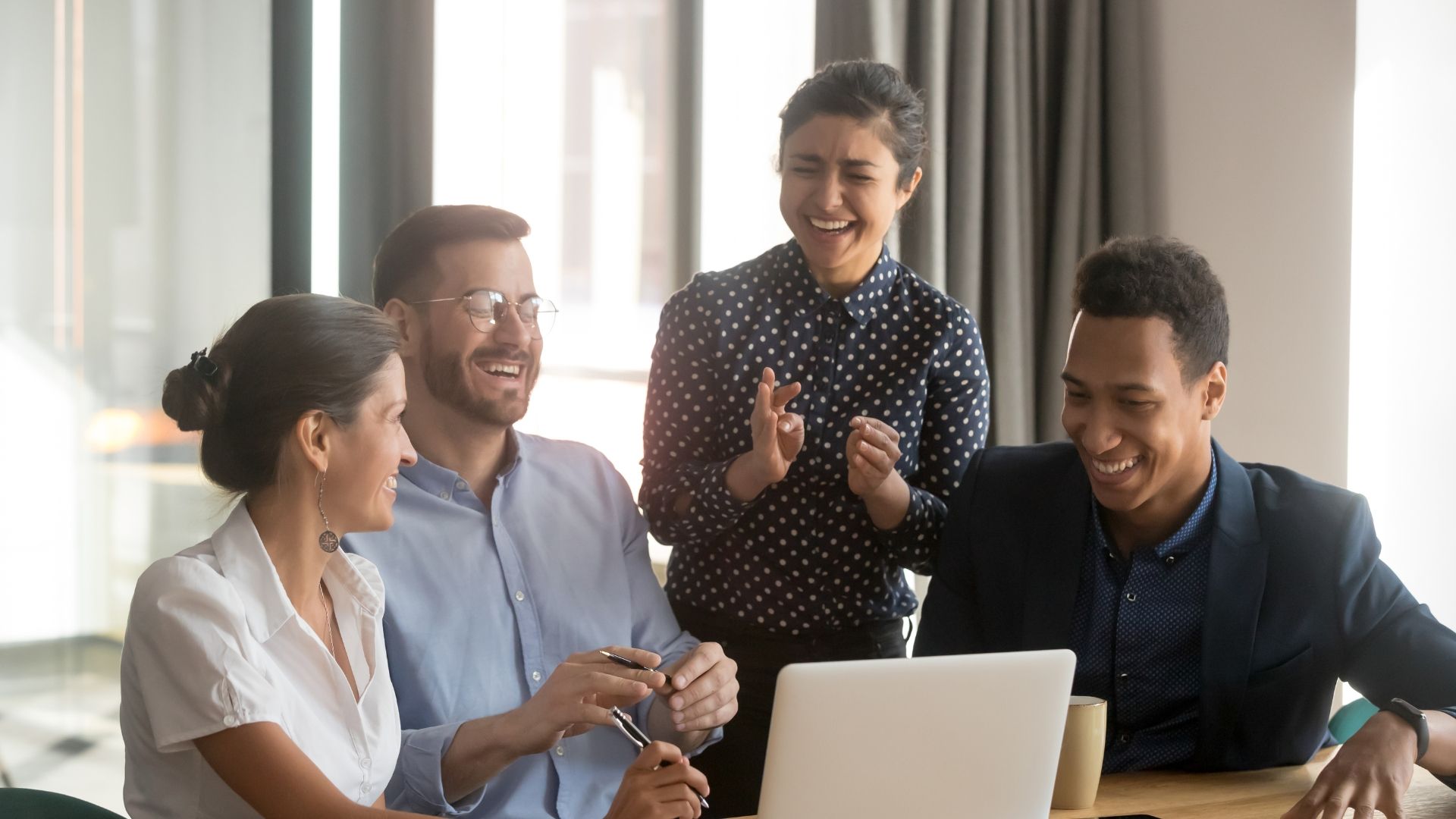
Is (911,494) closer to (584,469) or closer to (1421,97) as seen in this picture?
(584,469)

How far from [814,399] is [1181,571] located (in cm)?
65

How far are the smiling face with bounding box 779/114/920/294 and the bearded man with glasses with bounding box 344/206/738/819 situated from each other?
45 centimetres

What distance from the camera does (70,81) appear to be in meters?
2.84

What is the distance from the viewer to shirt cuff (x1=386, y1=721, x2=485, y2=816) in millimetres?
1614

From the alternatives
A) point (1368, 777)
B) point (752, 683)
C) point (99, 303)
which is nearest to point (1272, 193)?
point (752, 683)

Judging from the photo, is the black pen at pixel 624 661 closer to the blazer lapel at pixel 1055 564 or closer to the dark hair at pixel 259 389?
the dark hair at pixel 259 389

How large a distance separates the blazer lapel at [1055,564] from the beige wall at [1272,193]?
1372 millimetres

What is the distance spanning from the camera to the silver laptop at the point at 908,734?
124 centimetres

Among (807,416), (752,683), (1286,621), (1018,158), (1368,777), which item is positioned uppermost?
(1018,158)

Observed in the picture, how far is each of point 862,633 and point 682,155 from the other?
6.54 feet

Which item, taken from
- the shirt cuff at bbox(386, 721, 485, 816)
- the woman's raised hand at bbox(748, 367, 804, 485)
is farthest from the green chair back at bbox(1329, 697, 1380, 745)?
A: the shirt cuff at bbox(386, 721, 485, 816)

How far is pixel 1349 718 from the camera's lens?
6.30ft

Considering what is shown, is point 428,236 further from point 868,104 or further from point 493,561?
point 868,104

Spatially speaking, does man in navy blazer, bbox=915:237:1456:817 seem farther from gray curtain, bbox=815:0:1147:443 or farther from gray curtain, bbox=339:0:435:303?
gray curtain, bbox=339:0:435:303
